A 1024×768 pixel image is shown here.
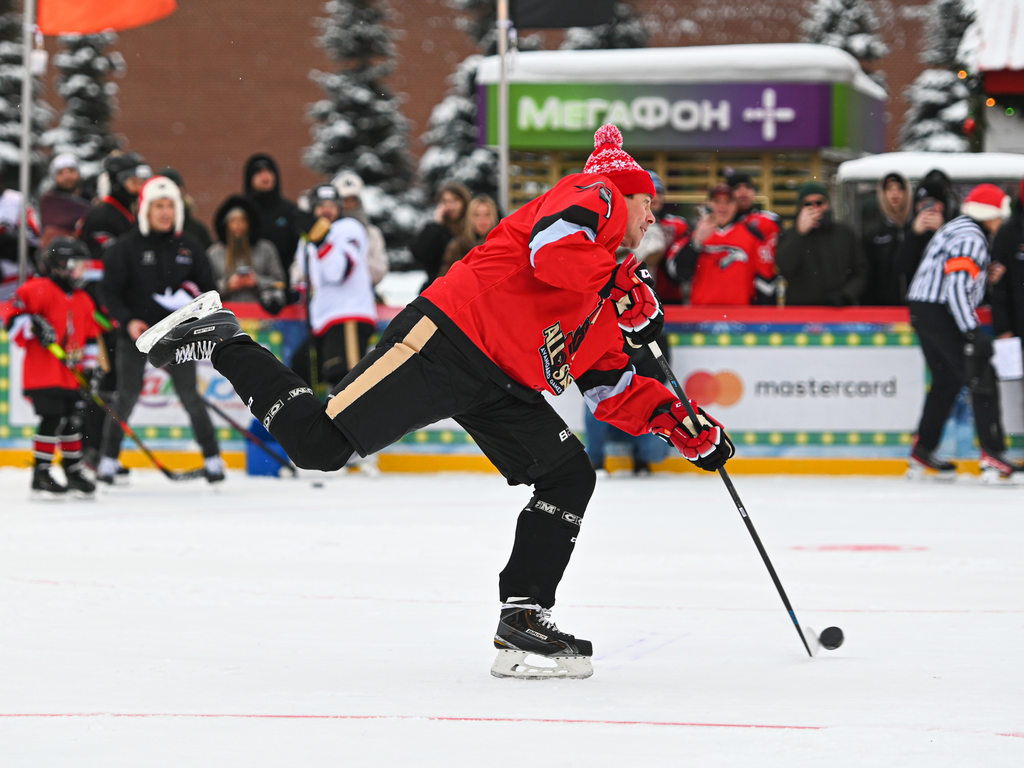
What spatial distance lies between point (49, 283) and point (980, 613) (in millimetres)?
5441

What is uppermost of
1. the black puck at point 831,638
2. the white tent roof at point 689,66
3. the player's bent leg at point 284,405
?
the white tent roof at point 689,66

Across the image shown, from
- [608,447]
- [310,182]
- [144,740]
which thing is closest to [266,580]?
[144,740]

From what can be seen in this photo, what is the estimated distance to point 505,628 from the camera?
12.6ft

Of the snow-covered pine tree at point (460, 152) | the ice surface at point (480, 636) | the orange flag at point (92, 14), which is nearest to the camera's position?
the ice surface at point (480, 636)

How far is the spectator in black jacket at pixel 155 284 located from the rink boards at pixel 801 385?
778mm

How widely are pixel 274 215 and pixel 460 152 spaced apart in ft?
59.6

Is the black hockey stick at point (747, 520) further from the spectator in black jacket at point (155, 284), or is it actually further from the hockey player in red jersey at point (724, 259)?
the hockey player in red jersey at point (724, 259)

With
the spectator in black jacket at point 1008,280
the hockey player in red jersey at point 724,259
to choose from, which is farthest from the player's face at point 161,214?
the spectator in black jacket at point 1008,280

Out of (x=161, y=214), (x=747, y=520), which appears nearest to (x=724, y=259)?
(x=161, y=214)

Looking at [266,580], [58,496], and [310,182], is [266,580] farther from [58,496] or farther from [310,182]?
[310,182]

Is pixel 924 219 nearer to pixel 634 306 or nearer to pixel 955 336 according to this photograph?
pixel 955 336

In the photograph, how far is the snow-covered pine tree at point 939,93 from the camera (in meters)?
28.9

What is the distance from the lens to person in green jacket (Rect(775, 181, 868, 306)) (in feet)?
30.1

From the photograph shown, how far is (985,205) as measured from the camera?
28.8 feet
